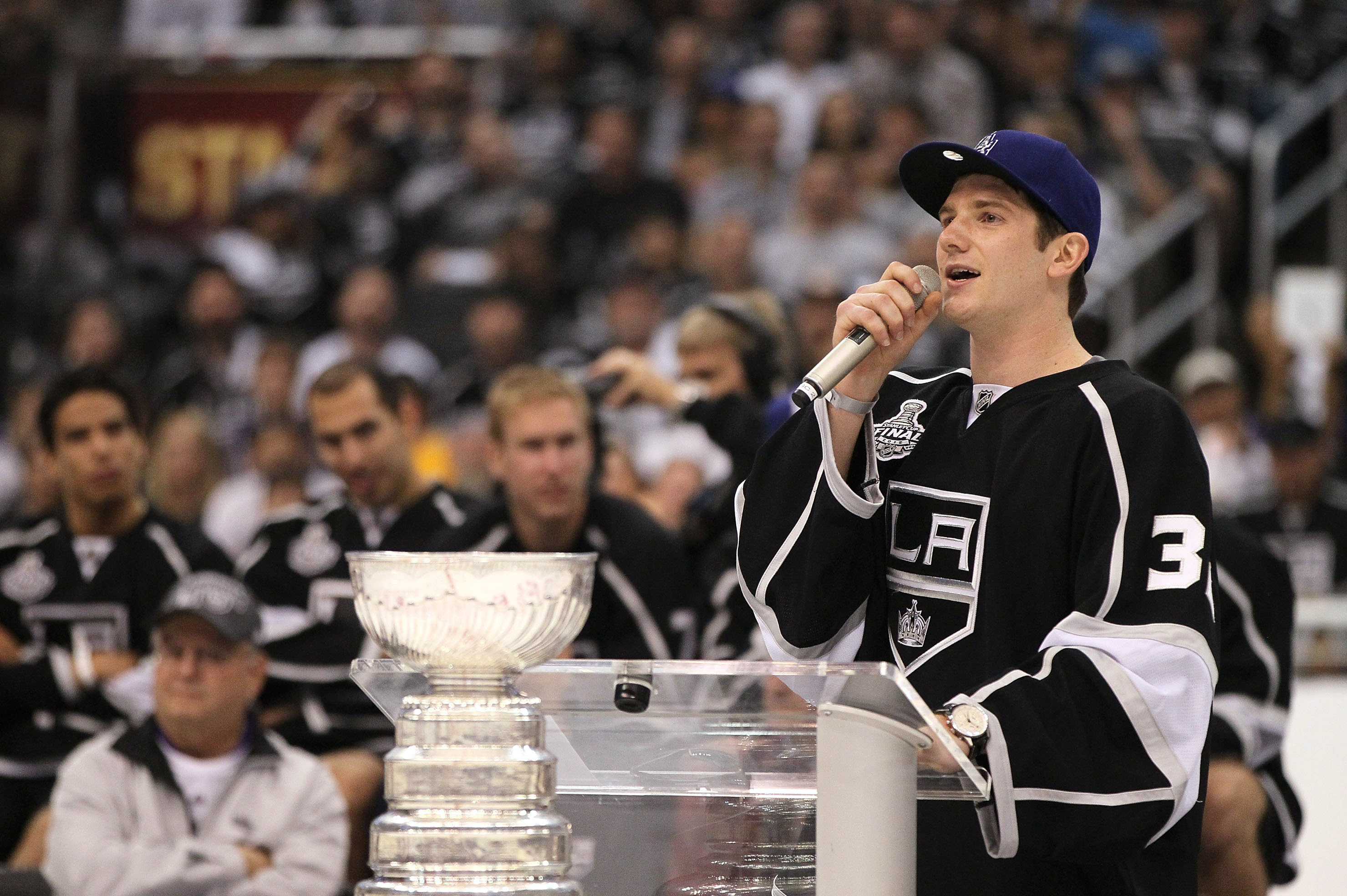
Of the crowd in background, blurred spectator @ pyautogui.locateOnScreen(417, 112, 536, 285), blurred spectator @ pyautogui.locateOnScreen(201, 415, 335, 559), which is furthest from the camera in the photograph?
blurred spectator @ pyautogui.locateOnScreen(417, 112, 536, 285)

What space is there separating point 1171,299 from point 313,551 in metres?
4.88

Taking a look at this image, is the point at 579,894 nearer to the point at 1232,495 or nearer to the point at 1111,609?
the point at 1111,609

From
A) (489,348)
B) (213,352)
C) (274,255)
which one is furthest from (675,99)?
(213,352)

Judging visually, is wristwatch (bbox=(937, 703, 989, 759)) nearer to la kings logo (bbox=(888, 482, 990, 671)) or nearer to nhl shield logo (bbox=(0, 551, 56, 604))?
la kings logo (bbox=(888, 482, 990, 671))

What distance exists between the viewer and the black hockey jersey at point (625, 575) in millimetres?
4453

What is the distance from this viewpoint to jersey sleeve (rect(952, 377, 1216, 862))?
206cm

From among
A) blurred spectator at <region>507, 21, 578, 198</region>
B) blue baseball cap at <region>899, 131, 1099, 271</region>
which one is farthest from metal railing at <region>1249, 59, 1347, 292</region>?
blue baseball cap at <region>899, 131, 1099, 271</region>

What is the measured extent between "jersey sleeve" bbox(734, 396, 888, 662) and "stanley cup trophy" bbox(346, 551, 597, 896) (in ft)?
1.74

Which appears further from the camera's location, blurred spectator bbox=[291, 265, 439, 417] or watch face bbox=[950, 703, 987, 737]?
blurred spectator bbox=[291, 265, 439, 417]

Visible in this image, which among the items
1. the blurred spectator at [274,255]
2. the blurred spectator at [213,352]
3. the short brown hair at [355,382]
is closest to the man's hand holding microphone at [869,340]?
the short brown hair at [355,382]

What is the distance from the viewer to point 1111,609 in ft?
7.18

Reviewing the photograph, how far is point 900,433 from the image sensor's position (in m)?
2.54

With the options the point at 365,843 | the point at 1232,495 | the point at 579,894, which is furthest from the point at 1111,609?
the point at 1232,495

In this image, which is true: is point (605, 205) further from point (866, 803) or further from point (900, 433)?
point (866, 803)
